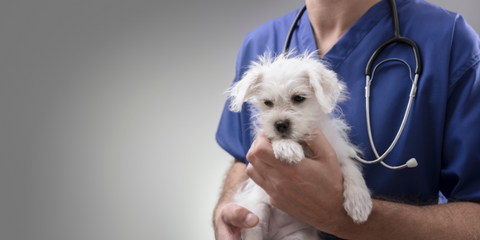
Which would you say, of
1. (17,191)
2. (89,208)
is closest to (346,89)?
(89,208)

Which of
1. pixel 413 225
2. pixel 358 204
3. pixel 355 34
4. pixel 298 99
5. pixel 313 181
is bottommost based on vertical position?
pixel 413 225

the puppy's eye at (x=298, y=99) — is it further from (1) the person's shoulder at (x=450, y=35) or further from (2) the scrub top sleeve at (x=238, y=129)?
(1) the person's shoulder at (x=450, y=35)

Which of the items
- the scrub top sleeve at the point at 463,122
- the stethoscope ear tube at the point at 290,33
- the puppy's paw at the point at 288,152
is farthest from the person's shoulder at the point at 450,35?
the puppy's paw at the point at 288,152

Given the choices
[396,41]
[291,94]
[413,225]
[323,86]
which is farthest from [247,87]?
[413,225]

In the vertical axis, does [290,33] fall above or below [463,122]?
above

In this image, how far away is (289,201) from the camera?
3.92 ft

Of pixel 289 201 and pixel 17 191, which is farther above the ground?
pixel 17 191

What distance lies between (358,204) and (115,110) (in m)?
2.01

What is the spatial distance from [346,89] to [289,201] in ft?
2.18

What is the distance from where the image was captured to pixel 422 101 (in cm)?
128

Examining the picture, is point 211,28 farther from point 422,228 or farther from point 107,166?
point 422,228

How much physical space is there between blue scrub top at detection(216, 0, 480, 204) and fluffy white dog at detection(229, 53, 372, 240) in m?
0.15

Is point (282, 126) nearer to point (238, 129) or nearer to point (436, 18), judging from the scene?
point (238, 129)

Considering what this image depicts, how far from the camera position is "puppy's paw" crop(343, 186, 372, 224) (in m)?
1.09
